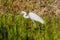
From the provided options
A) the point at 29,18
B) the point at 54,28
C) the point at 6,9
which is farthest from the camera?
the point at 6,9

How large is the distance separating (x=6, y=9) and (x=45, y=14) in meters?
0.66

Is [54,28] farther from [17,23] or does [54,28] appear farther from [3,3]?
[3,3]

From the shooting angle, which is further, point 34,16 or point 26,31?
point 34,16

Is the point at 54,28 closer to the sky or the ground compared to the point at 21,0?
closer to the ground

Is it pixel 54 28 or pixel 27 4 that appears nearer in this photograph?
pixel 54 28

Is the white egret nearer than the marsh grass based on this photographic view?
No

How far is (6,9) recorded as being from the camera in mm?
4828

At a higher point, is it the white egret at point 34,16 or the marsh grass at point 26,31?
the white egret at point 34,16

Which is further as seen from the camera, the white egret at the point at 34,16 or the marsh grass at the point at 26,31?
the white egret at the point at 34,16

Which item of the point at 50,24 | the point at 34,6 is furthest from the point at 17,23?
the point at 34,6

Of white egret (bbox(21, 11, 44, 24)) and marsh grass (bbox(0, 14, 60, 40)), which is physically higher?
white egret (bbox(21, 11, 44, 24))

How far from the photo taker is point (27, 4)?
16.1 ft

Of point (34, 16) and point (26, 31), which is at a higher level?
point (34, 16)

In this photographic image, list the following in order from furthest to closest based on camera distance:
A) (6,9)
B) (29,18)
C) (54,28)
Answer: (6,9) → (29,18) → (54,28)
